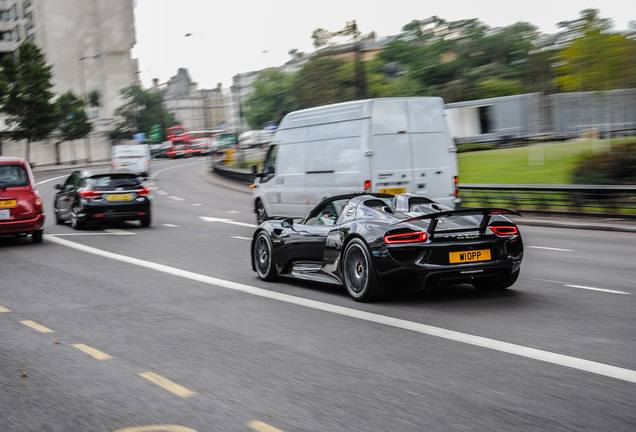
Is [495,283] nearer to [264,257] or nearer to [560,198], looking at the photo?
[264,257]

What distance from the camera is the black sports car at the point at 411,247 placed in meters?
7.48

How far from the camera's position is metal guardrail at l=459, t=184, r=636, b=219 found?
17.7 m

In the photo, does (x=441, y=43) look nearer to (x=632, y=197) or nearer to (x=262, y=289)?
(x=632, y=197)

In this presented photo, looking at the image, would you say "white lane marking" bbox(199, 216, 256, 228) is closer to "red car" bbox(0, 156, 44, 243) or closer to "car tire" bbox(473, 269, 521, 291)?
"red car" bbox(0, 156, 44, 243)

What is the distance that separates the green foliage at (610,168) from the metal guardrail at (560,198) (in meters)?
1.11

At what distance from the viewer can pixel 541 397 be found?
4.45 m

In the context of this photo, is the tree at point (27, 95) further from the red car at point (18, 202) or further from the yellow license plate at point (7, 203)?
the yellow license plate at point (7, 203)

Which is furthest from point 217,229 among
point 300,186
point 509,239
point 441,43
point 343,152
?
point 441,43

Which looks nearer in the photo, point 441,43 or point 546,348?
point 546,348

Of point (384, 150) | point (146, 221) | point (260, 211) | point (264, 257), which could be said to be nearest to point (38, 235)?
point (146, 221)

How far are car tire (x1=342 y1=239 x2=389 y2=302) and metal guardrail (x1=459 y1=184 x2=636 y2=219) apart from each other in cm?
1129

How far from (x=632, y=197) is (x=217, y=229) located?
9.59 metres

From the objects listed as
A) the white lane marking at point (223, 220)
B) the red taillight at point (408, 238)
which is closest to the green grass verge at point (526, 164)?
the white lane marking at point (223, 220)

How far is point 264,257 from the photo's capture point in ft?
32.4
